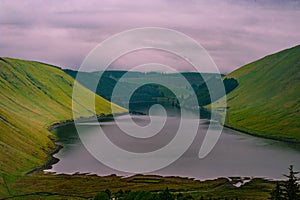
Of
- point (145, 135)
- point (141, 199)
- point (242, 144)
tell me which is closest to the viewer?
point (141, 199)

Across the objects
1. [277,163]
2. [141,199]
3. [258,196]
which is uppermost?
[277,163]

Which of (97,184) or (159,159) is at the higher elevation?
(159,159)

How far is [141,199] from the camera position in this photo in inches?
2244

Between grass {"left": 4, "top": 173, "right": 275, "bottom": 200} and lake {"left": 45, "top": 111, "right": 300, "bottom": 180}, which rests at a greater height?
lake {"left": 45, "top": 111, "right": 300, "bottom": 180}

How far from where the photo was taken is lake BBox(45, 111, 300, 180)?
10900cm

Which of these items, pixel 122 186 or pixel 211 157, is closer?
pixel 122 186

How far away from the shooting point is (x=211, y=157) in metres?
128

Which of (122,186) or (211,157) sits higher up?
(211,157)

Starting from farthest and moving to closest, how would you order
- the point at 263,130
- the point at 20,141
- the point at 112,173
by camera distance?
the point at 263,130 < the point at 20,141 < the point at 112,173

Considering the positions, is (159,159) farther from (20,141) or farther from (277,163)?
(20,141)

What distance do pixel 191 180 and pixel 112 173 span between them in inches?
864

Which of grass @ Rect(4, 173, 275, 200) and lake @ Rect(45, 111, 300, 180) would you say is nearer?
grass @ Rect(4, 173, 275, 200)

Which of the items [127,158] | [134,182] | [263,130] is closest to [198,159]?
[127,158]

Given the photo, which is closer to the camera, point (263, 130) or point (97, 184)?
point (97, 184)
